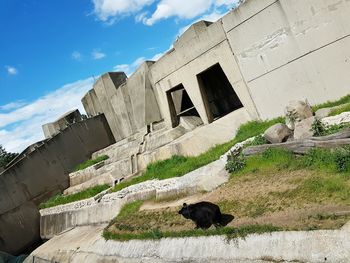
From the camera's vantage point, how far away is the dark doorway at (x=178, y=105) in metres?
21.0

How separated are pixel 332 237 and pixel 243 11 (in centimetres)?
1070

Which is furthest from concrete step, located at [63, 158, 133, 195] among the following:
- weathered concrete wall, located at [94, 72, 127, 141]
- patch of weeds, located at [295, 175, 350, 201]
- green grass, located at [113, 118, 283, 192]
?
patch of weeds, located at [295, 175, 350, 201]

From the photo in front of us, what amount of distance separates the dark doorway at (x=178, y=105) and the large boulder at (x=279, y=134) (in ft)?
30.0

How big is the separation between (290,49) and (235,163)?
5002 millimetres

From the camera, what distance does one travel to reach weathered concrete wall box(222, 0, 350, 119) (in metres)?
12.9

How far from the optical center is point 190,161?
15.9 meters

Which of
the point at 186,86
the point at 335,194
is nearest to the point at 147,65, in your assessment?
the point at 186,86

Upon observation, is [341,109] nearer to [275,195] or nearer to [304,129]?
[304,129]

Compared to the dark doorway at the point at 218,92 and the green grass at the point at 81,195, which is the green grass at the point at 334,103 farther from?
the green grass at the point at 81,195

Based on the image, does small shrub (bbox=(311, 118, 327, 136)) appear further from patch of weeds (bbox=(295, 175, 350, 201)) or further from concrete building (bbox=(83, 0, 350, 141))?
concrete building (bbox=(83, 0, 350, 141))

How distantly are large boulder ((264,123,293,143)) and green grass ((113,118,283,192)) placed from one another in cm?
202

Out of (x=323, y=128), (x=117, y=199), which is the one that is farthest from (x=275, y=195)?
(x=117, y=199)

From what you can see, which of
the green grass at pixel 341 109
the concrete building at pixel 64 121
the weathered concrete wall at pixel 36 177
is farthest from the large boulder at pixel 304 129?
the concrete building at pixel 64 121

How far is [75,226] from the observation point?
18.9 metres
